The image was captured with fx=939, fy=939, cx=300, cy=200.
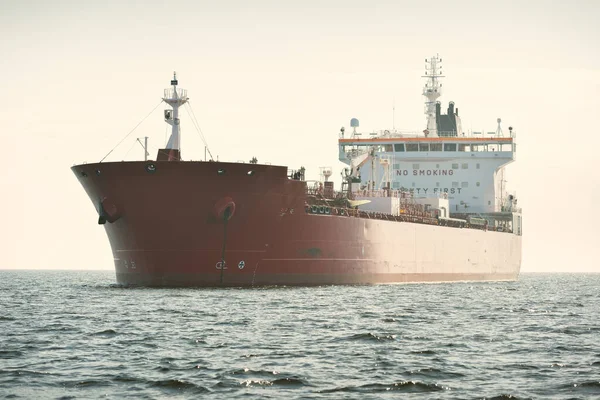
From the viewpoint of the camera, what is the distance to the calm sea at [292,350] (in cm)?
1438

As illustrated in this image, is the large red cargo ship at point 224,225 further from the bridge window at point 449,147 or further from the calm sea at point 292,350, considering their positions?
the bridge window at point 449,147

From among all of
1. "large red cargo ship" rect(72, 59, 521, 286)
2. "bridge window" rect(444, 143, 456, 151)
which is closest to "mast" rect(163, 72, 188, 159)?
"large red cargo ship" rect(72, 59, 521, 286)

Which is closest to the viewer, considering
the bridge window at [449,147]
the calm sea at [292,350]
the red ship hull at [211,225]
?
the calm sea at [292,350]

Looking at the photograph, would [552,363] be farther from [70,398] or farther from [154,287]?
[154,287]

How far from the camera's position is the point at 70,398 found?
13539 mm

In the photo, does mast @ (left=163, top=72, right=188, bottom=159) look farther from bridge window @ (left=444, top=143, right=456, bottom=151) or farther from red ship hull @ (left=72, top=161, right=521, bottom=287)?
bridge window @ (left=444, top=143, right=456, bottom=151)

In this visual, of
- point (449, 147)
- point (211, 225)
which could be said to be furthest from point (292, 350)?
point (449, 147)

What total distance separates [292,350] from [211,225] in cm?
1612

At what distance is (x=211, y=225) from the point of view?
111 feet

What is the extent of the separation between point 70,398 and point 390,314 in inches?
544

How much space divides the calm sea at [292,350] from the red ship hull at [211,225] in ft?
13.9

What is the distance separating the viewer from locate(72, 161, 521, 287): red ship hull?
33.5 meters

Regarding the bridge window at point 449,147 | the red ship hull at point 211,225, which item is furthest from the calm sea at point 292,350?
the bridge window at point 449,147

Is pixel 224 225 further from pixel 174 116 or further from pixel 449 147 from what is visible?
pixel 449 147
